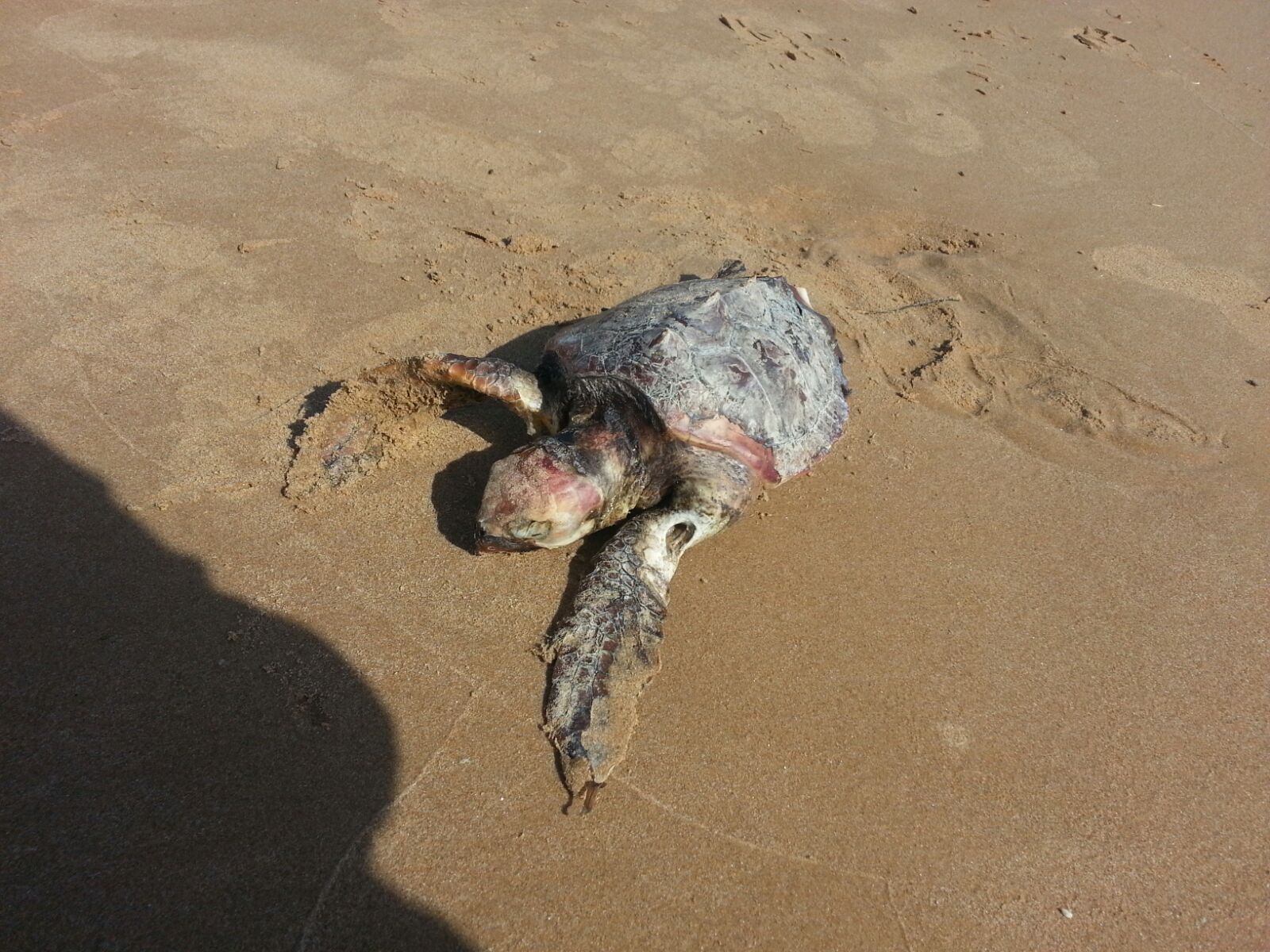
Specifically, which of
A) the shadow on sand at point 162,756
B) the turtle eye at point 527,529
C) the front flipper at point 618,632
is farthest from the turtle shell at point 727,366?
the shadow on sand at point 162,756

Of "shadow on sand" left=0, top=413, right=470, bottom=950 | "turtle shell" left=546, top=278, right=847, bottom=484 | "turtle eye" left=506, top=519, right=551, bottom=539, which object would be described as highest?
"turtle shell" left=546, top=278, right=847, bottom=484

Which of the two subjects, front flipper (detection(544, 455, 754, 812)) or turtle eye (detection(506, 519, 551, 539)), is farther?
turtle eye (detection(506, 519, 551, 539))

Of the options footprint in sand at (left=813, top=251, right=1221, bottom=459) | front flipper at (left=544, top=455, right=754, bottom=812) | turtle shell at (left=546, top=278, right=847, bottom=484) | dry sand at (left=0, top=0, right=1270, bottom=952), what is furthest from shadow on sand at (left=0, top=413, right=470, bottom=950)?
footprint in sand at (left=813, top=251, right=1221, bottom=459)

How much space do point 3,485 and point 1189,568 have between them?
17.1 ft

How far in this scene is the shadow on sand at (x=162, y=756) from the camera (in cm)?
191

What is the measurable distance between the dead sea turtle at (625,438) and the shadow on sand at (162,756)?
0.65 m

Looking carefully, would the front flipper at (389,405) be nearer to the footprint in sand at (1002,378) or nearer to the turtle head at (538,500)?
the turtle head at (538,500)

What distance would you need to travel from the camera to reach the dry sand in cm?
214

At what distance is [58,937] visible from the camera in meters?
1.82

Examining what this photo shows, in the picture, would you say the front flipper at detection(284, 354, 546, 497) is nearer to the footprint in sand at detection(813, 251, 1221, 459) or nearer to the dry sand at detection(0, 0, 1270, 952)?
the dry sand at detection(0, 0, 1270, 952)

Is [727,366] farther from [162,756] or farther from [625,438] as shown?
[162,756]

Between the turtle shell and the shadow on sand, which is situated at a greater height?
the turtle shell

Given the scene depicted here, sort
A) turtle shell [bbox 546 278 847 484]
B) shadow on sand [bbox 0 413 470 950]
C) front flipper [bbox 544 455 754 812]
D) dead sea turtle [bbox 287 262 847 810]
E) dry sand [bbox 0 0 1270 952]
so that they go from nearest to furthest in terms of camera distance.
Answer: shadow on sand [bbox 0 413 470 950] < dry sand [bbox 0 0 1270 952] < front flipper [bbox 544 455 754 812] < dead sea turtle [bbox 287 262 847 810] < turtle shell [bbox 546 278 847 484]

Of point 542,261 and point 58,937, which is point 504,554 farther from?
point 542,261
